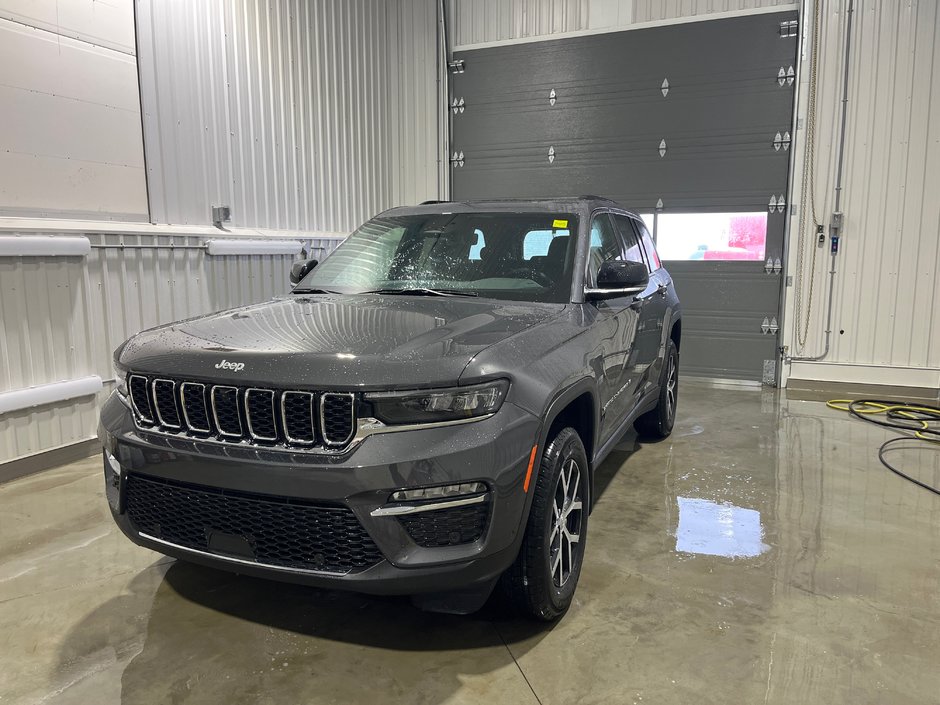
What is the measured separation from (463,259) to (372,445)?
152 centimetres

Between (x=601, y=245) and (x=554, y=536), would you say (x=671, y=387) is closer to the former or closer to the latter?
(x=601, y=245)

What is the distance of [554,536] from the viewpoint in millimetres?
2559

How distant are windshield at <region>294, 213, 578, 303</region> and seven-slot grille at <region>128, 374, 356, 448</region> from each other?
1155 mm

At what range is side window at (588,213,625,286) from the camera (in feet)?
10.8

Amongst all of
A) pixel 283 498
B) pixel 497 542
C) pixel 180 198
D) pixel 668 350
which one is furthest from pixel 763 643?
pixel 180 198

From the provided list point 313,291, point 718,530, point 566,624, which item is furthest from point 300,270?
point 718,530

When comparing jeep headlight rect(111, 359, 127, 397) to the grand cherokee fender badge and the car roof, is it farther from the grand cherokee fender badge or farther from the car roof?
the car roof

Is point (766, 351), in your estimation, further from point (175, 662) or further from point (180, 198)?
point (175, 662)

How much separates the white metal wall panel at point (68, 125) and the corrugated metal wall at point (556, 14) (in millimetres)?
4639

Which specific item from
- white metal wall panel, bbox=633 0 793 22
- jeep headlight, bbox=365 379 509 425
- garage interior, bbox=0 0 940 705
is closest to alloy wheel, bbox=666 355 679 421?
garage interior, bbox=0 0 940 705

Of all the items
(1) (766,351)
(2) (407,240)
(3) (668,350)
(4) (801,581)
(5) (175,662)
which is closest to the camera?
(5) (175,662)

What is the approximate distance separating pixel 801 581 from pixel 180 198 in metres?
5.29

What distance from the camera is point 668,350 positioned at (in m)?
5.02

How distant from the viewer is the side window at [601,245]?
10.8ft
